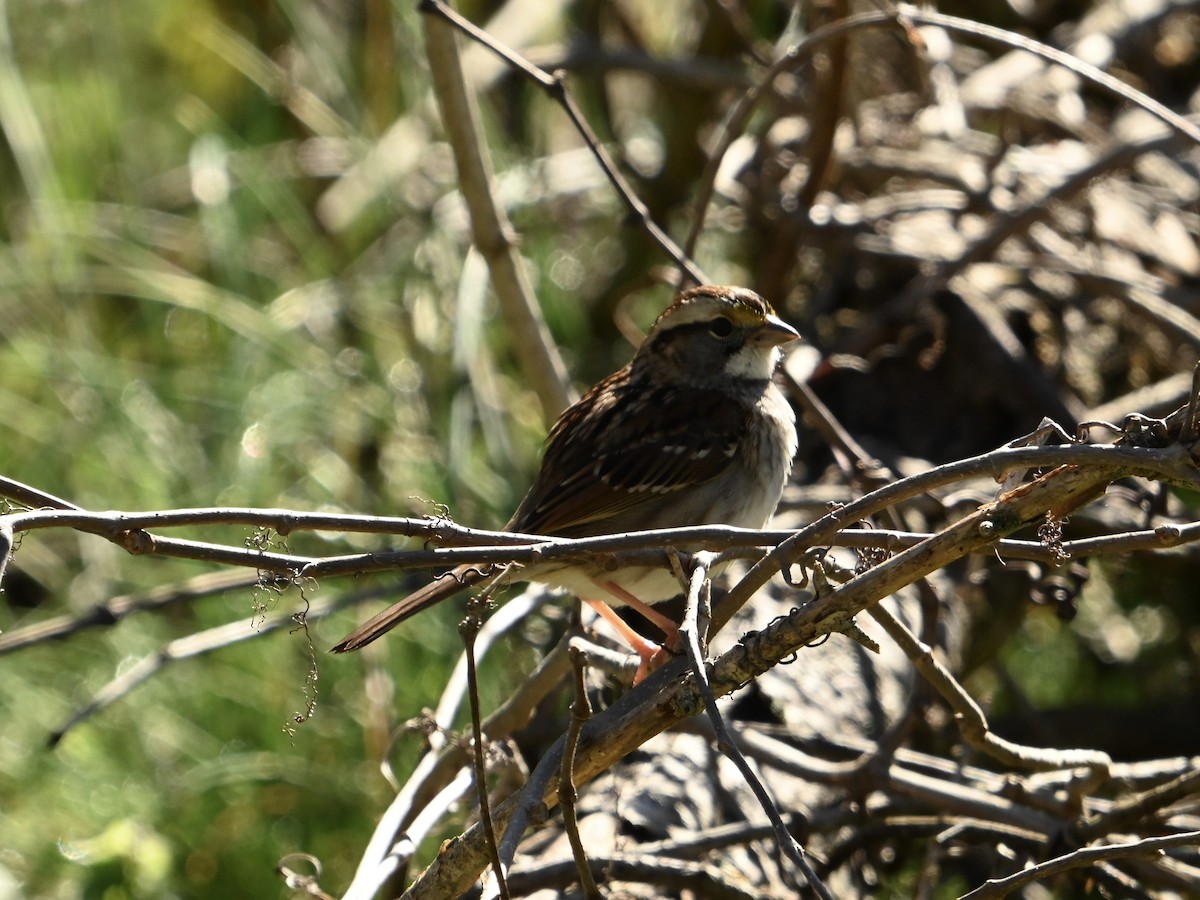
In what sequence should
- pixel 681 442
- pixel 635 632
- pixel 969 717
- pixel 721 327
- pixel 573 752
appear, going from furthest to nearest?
pixel 721 327, pixel 681 442, pixel 635 632, pixel 969 717, pixel 573 752

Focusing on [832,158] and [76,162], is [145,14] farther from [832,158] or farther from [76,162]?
[832,158]

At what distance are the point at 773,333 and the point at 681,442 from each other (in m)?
0.33

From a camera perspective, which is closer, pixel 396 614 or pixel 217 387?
pixel 396 614

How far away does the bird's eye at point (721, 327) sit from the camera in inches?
125

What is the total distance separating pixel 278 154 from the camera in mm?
4391

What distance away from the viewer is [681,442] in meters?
3.03

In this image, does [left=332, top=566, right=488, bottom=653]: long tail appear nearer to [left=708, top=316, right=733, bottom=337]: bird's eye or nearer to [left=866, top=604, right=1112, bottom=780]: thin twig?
[left=866, top=604, right=1112, bottom=780]: thin twig

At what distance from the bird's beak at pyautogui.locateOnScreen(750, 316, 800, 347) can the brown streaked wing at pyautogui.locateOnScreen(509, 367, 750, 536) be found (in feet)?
0.51

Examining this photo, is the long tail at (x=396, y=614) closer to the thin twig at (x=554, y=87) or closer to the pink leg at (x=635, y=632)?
the pink leg at (x=635, y=632)

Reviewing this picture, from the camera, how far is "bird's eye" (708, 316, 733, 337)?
3180 millimetres

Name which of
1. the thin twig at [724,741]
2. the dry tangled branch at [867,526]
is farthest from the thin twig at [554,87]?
the thin twig at [724,741]

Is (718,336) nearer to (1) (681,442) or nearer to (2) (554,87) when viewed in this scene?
(1) (681,442)

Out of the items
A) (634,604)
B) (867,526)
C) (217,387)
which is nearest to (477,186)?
(217,387)

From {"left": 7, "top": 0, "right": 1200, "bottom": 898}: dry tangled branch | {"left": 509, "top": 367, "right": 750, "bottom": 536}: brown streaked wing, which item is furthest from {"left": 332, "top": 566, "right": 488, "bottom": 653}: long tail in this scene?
{"left": 509, "top": 367, "right": 750, "bottom": 536}: brown streaked wing
